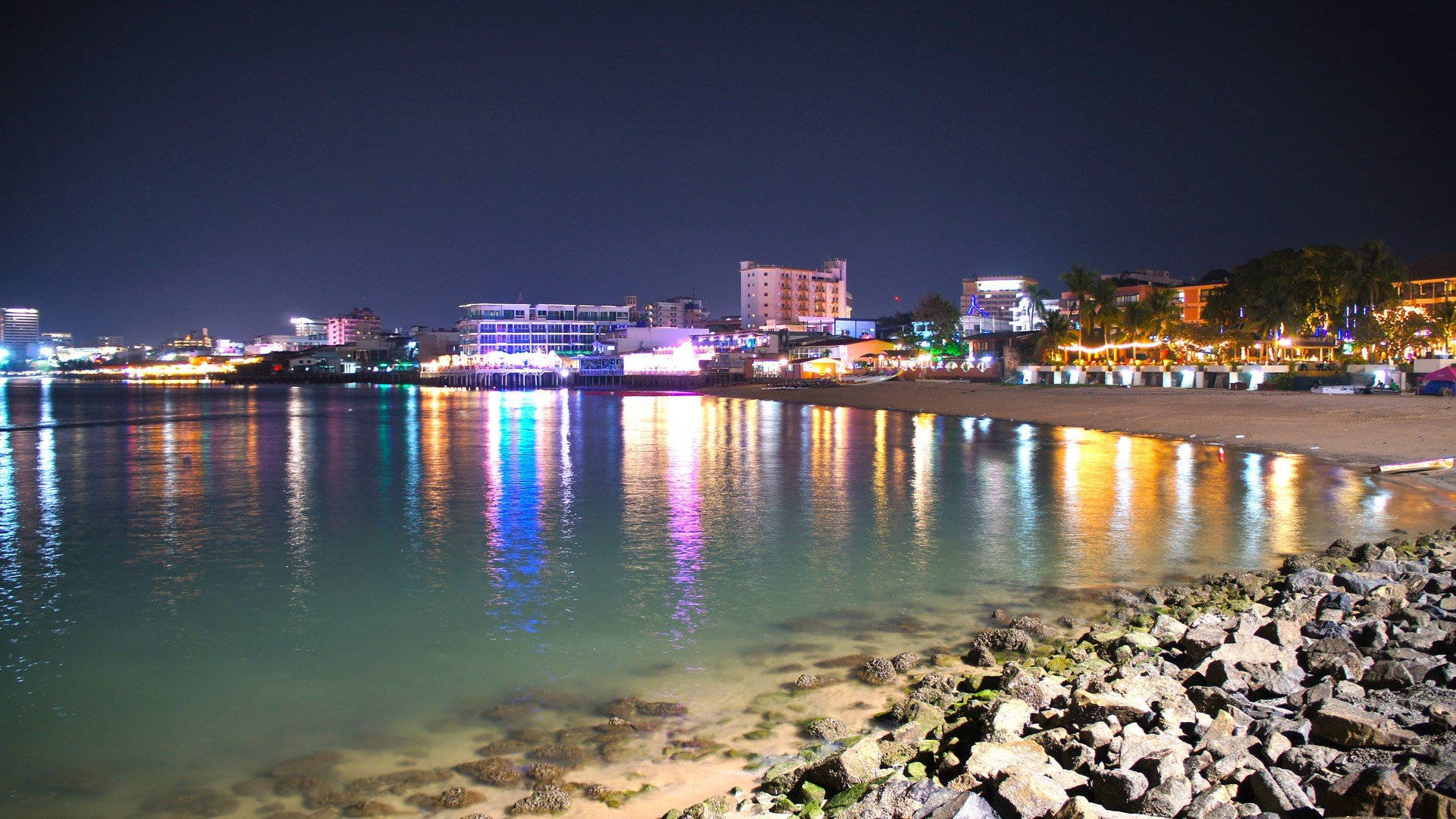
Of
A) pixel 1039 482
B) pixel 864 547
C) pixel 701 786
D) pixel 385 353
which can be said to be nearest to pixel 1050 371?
pixel 1039 482

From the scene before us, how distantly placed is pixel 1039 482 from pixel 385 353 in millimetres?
181436

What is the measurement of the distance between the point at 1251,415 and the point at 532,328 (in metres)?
116

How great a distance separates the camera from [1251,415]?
34938 mm

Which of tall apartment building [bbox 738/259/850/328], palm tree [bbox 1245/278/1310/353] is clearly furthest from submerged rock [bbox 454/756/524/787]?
tall apartment building [bbox 738/259/850/328]

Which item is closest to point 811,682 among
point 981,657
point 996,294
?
point 981,657

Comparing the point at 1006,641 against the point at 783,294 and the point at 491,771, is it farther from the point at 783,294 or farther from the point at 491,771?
the point at 783,294

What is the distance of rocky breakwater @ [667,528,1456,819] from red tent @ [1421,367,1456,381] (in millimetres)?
35972

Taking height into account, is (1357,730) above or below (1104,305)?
below

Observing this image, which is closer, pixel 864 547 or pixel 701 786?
pixel 701 786

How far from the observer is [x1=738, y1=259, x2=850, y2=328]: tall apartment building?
16325cm

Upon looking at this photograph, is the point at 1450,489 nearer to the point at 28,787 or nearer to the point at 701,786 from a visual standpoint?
the point at 701,786

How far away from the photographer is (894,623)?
33.2 feet

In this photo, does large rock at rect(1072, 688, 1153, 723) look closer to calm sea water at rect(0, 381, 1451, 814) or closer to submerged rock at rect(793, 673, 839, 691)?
submerged rock at rect(793, 673, 839, 691)

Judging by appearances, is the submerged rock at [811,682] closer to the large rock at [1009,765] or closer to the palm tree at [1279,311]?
the large rock at [1009,765]
